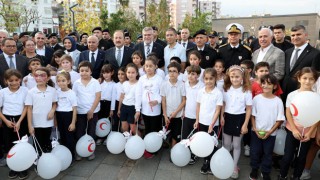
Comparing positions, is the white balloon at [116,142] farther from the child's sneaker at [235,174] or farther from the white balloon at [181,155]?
the child's sneaker at [235,174]

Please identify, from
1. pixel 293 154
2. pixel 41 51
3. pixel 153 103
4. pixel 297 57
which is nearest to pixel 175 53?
pixel 153 103

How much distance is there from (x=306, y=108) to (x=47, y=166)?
10.7 feet

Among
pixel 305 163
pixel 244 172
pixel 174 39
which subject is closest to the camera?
pixel 305 163

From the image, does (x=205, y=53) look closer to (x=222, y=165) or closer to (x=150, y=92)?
(x=150, y=92)

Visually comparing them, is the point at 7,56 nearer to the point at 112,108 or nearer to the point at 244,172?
the point at 112,108

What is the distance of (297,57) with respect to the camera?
405cm

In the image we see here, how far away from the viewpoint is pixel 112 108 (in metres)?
4.83

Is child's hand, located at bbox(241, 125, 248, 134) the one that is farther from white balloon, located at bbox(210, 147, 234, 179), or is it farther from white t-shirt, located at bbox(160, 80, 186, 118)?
white t-shirt, located at bbox(160, 80, 186, 118)

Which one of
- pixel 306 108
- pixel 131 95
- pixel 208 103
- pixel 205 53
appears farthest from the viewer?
pixel 205 53

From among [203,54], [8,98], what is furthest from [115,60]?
[8,98]

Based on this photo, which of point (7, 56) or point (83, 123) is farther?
point (7, 56)

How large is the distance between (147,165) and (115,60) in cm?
237

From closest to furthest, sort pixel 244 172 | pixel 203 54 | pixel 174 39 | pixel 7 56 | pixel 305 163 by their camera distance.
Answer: pixel 305 163
pixel 244 172
pixel 7 56
pixel 203 54
pixel 174 39

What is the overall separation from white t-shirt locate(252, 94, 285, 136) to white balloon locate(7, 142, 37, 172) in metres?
3.02
